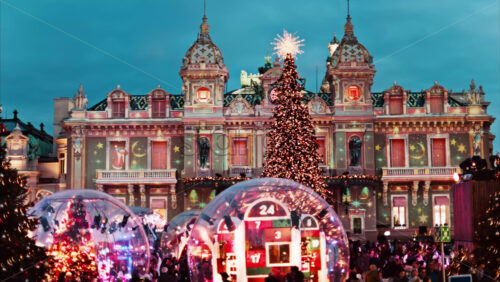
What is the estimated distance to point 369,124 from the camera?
46.0 meters

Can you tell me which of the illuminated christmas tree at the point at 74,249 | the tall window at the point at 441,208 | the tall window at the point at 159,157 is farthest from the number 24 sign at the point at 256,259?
the tall window at the point at 441,208

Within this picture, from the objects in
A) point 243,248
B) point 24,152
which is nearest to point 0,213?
point 243,248

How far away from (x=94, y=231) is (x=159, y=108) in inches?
1168

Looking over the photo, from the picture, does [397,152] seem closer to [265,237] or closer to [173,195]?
[173,195]

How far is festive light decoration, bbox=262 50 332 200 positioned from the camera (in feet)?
105

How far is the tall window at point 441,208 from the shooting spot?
151 ft

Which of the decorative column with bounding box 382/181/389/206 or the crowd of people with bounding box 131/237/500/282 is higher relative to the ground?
the decorative column with bounding box 382/181/389/206

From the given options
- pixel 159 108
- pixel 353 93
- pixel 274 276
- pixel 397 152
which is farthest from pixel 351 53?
pixel 274 276

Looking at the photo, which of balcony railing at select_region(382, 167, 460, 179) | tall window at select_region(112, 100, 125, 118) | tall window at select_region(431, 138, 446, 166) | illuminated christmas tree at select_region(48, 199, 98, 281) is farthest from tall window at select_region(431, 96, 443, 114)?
illuminated christmas tree at select_region(48, 199, 98, 281)

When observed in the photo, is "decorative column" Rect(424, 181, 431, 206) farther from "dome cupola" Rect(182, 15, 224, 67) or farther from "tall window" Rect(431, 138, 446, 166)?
"dome cupola" Rect(182, 15, 224, 67)

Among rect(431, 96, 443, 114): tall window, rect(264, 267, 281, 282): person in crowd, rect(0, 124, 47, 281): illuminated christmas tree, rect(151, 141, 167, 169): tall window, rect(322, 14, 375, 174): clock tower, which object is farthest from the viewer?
rect(151, 141, 167, 169): tall window

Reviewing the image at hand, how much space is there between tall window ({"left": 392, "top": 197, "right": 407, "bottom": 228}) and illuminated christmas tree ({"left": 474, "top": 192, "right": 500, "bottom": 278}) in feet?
91.3

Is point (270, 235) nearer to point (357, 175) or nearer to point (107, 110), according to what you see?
point (357, 175)

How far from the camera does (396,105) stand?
47219 mm
